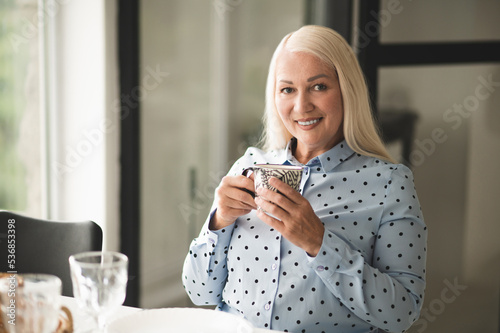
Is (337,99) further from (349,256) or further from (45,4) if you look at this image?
(45,4)

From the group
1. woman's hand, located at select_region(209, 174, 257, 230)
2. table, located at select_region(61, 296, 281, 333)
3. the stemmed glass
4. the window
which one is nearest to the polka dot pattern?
woman's hand, located at select_region(209, 174, 257, 230)

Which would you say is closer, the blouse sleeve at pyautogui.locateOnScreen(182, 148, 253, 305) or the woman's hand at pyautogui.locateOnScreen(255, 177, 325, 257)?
the woman's hand at pyautogui.locateOnScreen(255, 177, 325, 257)

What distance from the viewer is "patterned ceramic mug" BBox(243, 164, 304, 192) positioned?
1249 mm

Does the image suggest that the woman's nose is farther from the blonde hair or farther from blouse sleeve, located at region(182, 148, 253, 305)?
blouse sleeve, located at region(182, 148, 253, 305)

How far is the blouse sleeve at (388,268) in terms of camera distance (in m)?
1.38

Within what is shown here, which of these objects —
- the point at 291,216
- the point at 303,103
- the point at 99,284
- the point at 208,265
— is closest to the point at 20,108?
the point at 208,265

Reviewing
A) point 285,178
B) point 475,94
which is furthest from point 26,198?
point 475,94

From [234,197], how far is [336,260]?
28 cm

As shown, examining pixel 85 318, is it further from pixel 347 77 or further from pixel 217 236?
pixel 347 77

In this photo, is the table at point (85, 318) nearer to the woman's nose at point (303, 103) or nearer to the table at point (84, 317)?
the table at point (84, 317)

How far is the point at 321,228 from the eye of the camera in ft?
4.50

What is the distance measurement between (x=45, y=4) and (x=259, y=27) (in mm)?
1788

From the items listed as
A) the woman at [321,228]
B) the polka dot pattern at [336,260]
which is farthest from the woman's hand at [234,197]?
the polka dot pattern at [336,260]

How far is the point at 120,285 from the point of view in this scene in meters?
1.02
